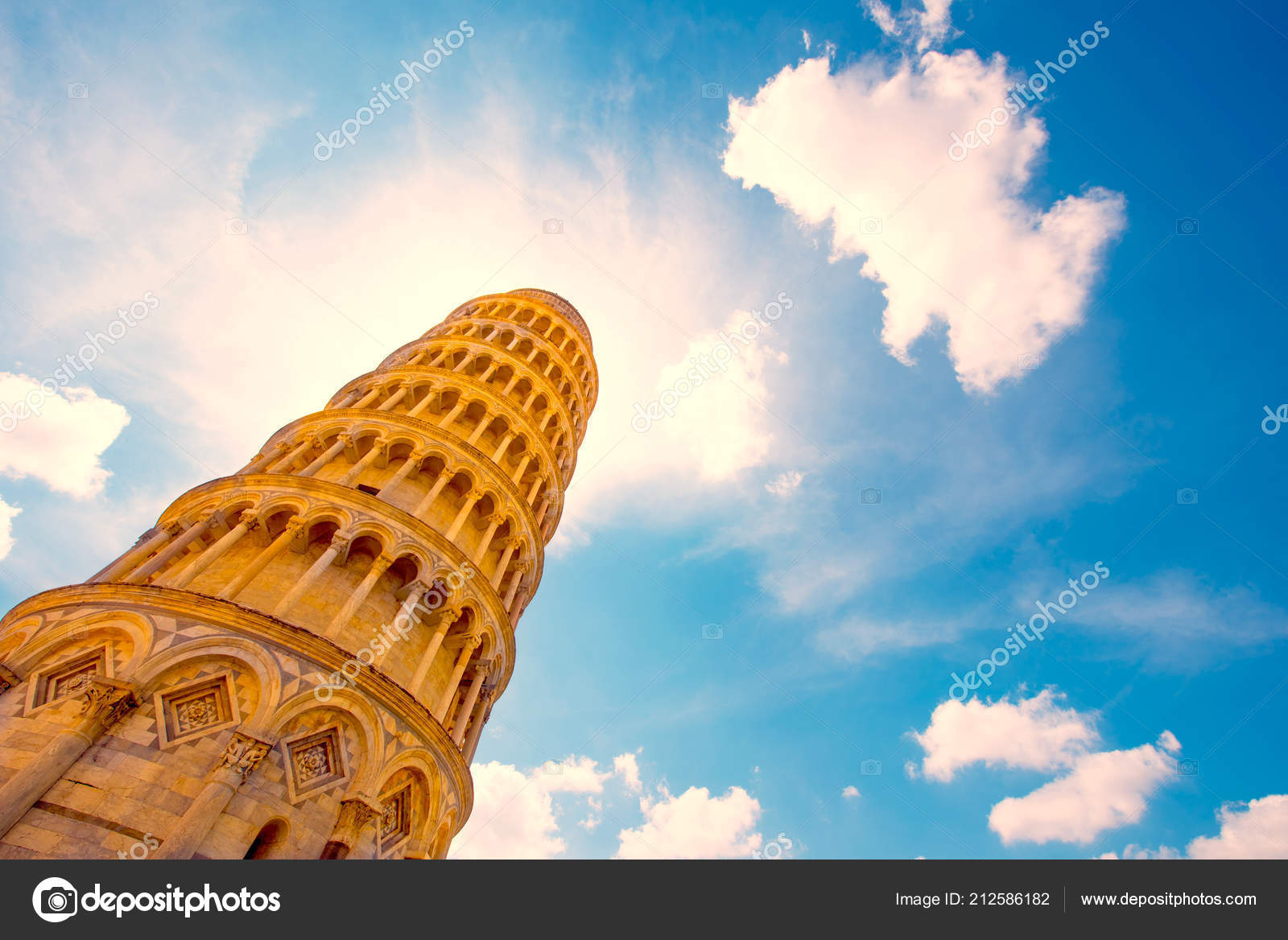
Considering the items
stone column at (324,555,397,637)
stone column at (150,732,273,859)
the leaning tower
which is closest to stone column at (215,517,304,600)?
the leaning tower

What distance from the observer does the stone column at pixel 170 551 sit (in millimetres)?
16359

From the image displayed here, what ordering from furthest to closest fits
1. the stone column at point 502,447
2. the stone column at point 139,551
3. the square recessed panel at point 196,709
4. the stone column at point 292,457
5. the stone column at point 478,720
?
the stone column at point 502,447 → the stone column at point 292,457 → the stone column at point 478,720 → the stone column at point 139,551 → the square recessed panel at point 196,709

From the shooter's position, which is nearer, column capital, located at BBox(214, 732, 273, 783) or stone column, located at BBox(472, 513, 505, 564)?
column capital, located at BBox(214, 732, 273, 783)

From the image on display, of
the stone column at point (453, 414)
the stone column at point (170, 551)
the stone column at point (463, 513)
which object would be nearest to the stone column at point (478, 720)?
the stone column at point (463, 513)

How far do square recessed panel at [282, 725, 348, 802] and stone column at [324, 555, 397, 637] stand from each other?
234 centimetres

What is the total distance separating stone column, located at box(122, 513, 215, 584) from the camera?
53.7 feet

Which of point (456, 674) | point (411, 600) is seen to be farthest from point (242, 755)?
point (456, 674)

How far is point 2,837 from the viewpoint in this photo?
34.9 ft

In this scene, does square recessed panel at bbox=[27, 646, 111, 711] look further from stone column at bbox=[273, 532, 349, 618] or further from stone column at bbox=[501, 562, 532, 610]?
stone column at bbox=[501, 562, 532, 610]

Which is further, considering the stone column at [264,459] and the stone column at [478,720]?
the stone column at [264,459]
